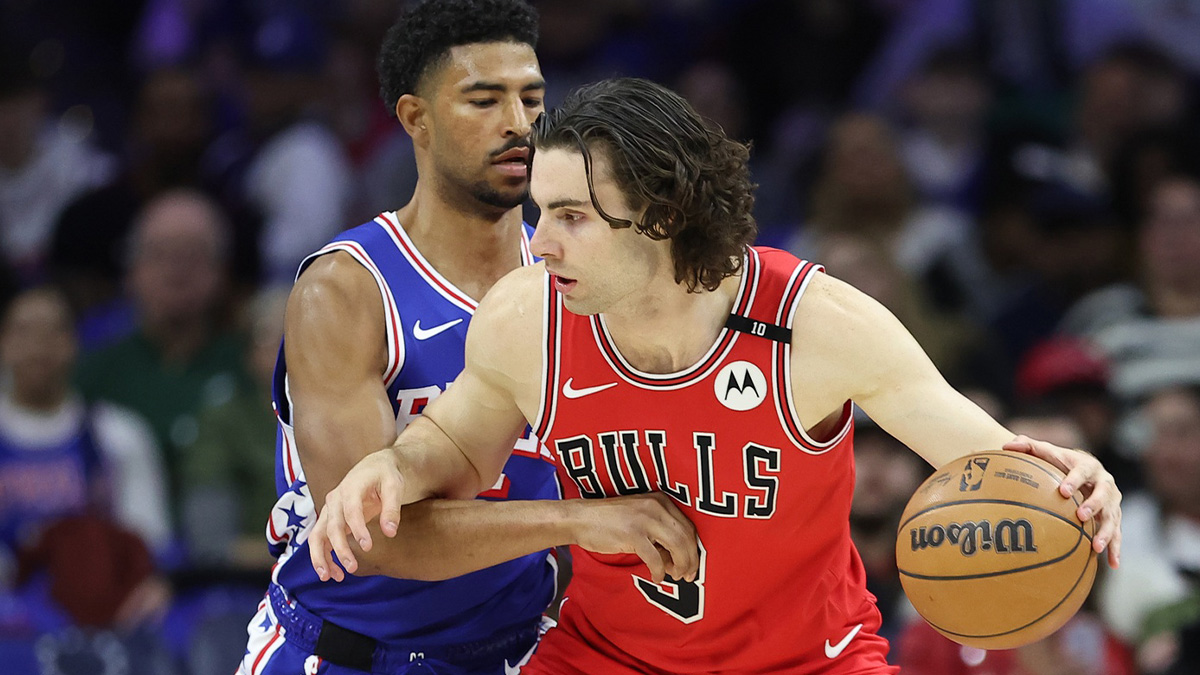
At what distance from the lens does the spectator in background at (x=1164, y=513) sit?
6.86 meters

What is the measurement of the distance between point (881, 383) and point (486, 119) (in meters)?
1.45

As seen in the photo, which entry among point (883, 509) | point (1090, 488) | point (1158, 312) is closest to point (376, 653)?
point (1090, 488)

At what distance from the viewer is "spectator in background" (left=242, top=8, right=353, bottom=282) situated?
9.90 meters

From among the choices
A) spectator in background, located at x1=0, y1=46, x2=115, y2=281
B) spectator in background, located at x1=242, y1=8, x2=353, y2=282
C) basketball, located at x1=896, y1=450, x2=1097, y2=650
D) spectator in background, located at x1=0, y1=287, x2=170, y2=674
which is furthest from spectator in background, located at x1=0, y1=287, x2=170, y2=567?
basketball, located at x1=896, y1=450, x2=1097, y2=650

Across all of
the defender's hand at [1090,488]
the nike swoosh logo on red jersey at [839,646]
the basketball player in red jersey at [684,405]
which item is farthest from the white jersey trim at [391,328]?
the defender's hand at [1090,488]

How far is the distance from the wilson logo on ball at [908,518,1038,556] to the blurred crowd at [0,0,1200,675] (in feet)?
9.15

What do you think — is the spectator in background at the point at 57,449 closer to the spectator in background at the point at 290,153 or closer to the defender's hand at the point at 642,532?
the spectator in background at the point at 290,153

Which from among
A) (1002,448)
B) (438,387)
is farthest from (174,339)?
(1002,448)

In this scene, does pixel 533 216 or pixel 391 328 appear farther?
pixel 533 216

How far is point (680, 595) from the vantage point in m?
4.09

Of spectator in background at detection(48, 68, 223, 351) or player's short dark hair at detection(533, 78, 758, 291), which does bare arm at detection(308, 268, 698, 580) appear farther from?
spectator in background at detection(48, 68, 223, 351)

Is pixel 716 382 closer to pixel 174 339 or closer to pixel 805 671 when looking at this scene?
pixel 805 671

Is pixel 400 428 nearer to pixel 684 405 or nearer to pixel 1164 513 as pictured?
pixel 684 405

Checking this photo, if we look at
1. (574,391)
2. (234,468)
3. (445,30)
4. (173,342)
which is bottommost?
(234,468)
